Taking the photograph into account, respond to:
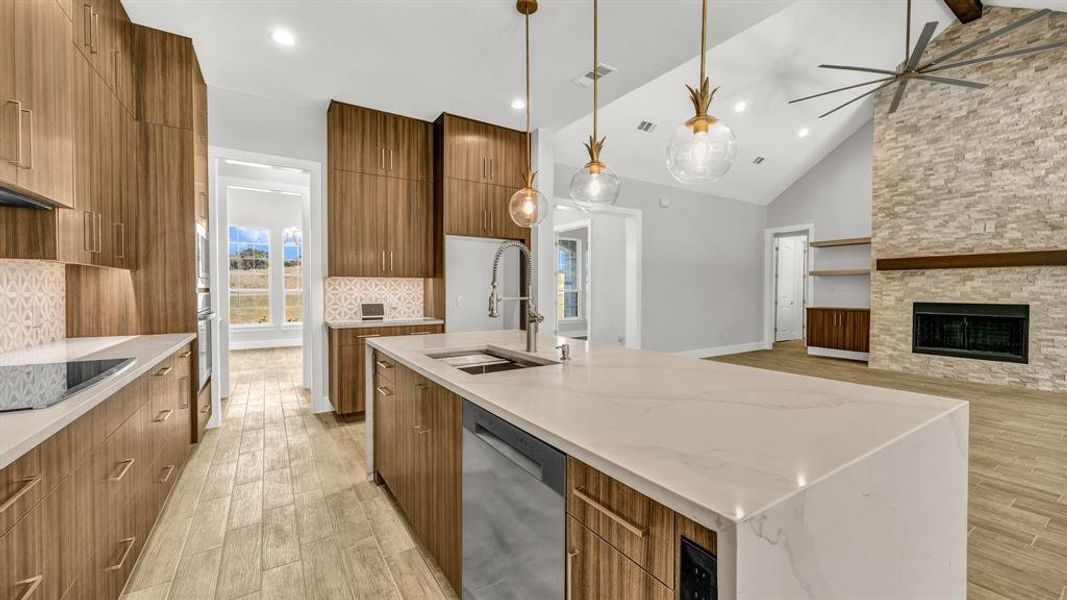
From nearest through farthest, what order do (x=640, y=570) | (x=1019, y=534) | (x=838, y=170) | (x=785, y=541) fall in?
(x=785, y=541) → (x=640, y=570) → (x=1019, y=534) → (x=838, y=170)

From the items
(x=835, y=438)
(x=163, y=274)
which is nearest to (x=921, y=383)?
(x=835, y=438)

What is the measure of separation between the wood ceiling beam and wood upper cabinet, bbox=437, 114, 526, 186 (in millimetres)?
5063

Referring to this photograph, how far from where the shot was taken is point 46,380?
1433mm

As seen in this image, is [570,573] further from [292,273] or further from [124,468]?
[292,273]

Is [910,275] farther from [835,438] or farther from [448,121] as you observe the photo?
[835,438]

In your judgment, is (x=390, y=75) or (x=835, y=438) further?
(x=390, y=75)

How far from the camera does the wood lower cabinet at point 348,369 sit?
3705mm

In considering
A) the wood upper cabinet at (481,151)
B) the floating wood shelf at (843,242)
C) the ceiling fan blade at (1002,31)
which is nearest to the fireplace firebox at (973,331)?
the floating wood shelf at (843,242)

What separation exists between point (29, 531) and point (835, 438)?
1736 mm

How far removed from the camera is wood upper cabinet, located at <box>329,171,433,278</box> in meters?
3.89

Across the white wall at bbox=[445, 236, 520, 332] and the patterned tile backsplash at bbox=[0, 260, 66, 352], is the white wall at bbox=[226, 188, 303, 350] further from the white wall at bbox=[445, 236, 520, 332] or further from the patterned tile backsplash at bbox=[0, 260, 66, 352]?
the patterned tile backsplash at bbox=[0, 260, 66, 352]

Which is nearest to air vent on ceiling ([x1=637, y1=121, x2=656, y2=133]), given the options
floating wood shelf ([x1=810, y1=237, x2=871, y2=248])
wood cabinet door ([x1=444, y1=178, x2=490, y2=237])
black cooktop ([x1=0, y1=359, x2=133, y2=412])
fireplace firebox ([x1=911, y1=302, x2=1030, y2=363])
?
wood cabinet door ([x1=444, y1=178, x2=490, y2=237])

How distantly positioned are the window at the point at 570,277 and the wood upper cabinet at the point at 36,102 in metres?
7.61

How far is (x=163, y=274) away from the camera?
290 centimetres
